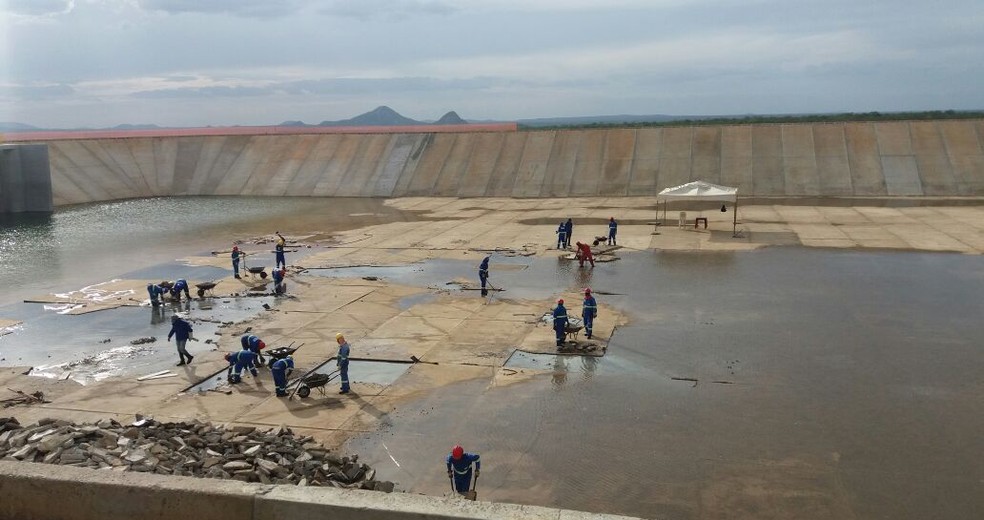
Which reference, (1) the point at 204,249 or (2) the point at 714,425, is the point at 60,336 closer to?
(1) the point at 204,249

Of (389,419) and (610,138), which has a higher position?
(610,138)

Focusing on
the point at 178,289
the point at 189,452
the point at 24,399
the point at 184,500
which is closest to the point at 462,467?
the point at 184,500

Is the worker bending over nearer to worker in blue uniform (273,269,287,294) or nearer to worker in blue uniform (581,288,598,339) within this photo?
worker in blue uniform (581,288,598,339)

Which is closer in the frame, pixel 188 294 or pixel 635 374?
pixel 635 374

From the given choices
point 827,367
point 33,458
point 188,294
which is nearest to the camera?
point 33,458

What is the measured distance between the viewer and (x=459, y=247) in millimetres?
29156

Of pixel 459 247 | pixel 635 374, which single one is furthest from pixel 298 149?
pixel 635 374

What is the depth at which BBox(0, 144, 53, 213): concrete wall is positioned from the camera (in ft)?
141

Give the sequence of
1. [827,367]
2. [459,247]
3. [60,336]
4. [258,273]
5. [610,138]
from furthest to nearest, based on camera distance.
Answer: [610,138], [459,247], [258,273], [60,336], [827,367]

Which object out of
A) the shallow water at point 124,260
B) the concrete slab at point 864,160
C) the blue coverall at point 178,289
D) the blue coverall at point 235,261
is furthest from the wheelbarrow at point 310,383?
the concrete slab at point 864,160

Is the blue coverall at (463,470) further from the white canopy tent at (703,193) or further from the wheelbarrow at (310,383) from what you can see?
the white canopy tent at (703,193)

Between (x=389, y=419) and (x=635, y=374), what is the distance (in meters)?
4.90

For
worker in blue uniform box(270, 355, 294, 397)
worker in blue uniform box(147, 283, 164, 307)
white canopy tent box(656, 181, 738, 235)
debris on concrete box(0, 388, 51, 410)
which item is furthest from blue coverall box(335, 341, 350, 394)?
white canopy tent box(656, 181, 738, 235)

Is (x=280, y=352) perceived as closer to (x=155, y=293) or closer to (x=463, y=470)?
(x=463, y=470)
